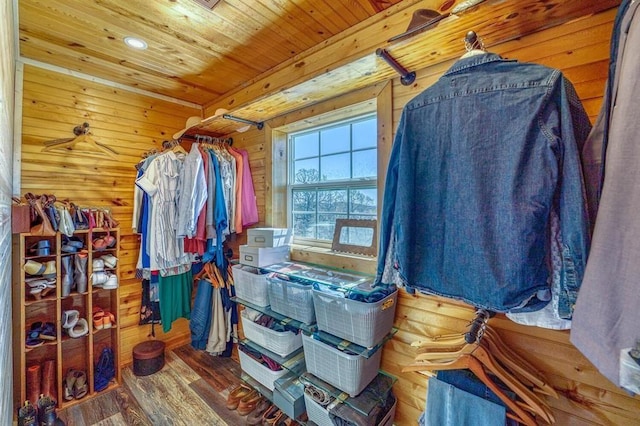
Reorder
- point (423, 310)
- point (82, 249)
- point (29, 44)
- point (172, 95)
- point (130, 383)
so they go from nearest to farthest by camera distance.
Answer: point (423, 310) < point (29, 44) < point (82, 249) < point (130, 383) < point (172, 95)

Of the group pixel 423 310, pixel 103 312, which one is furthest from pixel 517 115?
pixel 103 312

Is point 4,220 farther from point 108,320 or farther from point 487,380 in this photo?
A: point 487,380

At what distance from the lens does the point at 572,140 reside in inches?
28.0

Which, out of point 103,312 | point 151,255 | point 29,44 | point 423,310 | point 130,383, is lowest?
point 130,383

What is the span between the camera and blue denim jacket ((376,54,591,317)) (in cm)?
74

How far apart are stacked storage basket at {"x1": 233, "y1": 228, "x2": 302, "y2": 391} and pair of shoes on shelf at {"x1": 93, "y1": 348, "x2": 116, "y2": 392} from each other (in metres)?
1.21

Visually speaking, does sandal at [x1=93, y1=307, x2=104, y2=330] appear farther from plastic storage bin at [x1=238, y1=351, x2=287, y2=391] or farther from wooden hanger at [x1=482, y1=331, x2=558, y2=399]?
wooden hanger at [x1=482, y1=331, x2=558, y2=399]

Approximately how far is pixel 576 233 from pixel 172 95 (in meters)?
3.17

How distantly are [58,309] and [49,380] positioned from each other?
1.72ft

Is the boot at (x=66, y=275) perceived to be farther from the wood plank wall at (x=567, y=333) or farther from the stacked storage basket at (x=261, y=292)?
the wood plank wall at (x=567, y=333)

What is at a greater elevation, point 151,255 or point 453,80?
point 453,80

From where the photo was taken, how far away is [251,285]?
189 cm

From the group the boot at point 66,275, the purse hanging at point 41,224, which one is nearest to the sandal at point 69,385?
the boot at point 66,275

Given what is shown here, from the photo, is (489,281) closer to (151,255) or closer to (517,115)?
(517,115)
